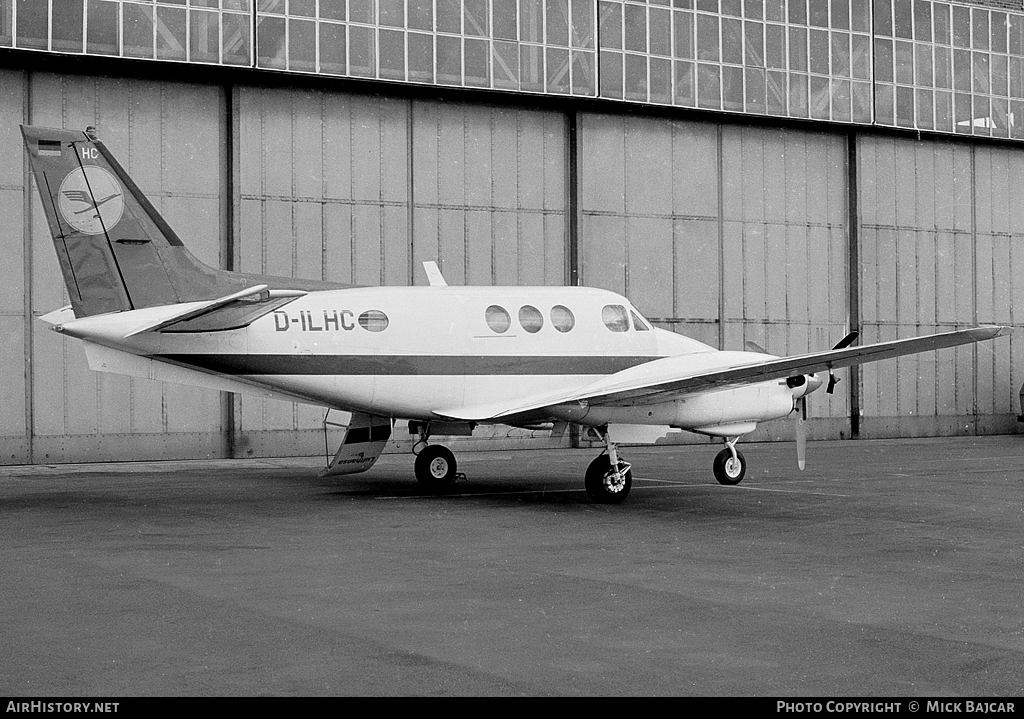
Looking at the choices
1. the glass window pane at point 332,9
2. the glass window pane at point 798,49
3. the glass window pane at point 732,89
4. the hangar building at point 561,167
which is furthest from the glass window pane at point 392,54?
the glass window pane at point 798,49

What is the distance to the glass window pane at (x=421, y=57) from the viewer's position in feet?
100

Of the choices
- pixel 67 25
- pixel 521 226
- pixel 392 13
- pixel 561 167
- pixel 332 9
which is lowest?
pixel 521 226

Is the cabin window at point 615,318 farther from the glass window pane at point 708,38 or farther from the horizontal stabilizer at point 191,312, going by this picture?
the glass window pane at point 708,38

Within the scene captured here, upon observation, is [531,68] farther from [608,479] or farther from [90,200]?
[90,200]

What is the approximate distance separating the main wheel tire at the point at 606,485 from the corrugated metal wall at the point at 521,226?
1361cm

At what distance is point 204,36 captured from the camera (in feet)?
92.5

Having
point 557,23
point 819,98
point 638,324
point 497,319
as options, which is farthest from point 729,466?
point 819,98

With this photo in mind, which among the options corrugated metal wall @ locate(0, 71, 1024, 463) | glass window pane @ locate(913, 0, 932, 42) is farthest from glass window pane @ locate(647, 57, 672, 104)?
glass window pane @ locate(913, 0, 932, 42)

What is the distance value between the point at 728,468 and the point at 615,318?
311 centimetres

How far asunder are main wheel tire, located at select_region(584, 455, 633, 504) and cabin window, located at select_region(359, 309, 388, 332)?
152 inches

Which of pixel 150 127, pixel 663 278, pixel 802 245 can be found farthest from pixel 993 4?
pixel 150 127

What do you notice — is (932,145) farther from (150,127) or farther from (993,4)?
(150,127)

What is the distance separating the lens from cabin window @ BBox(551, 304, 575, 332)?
19016mm

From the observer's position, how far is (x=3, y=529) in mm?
14430
